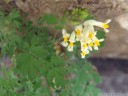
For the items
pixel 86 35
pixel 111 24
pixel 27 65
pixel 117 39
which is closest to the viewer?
pixel 27 65

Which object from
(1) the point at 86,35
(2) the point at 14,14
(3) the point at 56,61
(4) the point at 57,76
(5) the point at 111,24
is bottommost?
(4) the point at 57,76

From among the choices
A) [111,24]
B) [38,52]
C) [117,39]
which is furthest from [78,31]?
[117,39]

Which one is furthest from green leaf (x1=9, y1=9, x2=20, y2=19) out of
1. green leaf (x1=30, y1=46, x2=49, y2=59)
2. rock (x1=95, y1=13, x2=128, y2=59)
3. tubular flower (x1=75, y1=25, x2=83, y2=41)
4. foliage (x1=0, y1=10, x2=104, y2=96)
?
rock (x1=95, y1=13, x2=128, y2=59)

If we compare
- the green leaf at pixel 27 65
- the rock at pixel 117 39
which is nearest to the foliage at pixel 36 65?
the green leaf at pixel 27 65

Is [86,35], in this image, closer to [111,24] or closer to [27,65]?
[27,65]

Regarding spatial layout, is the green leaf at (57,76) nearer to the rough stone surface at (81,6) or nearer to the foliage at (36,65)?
the foliage at (36,65)

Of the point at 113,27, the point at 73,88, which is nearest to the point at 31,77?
the point at 73,88

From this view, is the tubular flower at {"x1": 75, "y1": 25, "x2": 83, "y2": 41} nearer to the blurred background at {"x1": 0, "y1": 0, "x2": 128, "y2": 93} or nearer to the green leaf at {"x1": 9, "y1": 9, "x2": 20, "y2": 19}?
the blurred background at {"x1": 0, "y1": 0, "x2": 128, "y2": 93}
